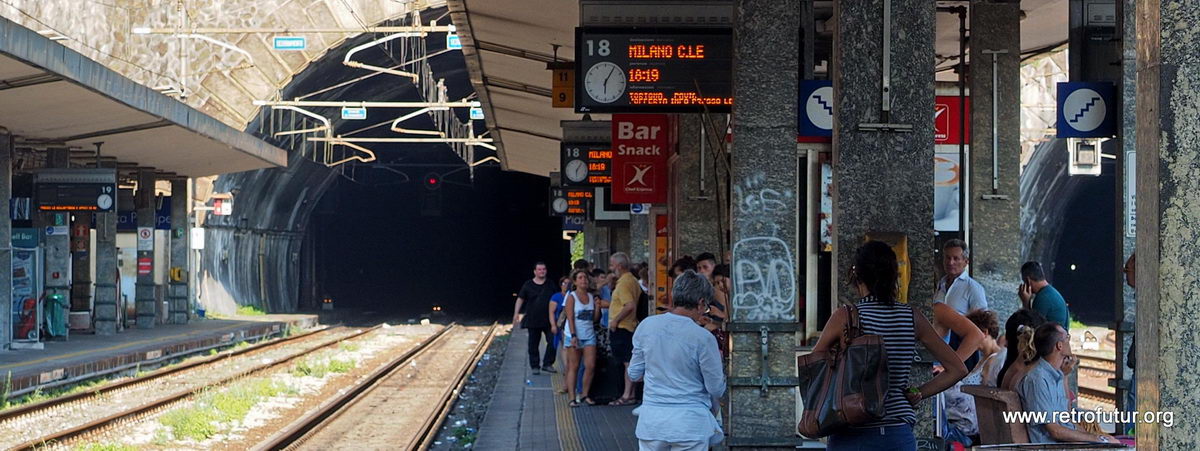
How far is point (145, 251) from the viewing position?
1293 inches

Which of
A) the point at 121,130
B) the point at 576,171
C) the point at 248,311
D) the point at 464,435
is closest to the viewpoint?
the point at 464,435

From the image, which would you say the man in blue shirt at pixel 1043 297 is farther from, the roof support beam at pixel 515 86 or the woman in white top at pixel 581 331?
the roof support beam at pixel 515 86

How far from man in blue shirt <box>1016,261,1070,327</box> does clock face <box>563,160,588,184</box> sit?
10.4m

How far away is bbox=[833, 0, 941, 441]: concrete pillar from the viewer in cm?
745

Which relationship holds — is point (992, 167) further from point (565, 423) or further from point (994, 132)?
point (565, 423)

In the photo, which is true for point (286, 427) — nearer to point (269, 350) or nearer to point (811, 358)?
point (811, 358)

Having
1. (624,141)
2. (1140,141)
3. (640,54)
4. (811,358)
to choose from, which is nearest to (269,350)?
(624,141)

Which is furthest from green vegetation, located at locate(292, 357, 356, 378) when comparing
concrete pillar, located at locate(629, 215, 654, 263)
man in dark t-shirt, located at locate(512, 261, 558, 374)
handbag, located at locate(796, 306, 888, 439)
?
handbag, located at locate(796, 306, 888, 439)

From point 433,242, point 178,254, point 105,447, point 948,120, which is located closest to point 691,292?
point 948,120

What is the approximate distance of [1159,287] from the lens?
3473 mm

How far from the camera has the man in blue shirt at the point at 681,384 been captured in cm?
646

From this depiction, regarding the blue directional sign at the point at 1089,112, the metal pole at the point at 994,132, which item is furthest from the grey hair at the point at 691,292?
the metal pole at the point at 994,132

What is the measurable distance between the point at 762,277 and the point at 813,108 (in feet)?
3.91

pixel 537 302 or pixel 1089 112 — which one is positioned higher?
pixel 1089 112
